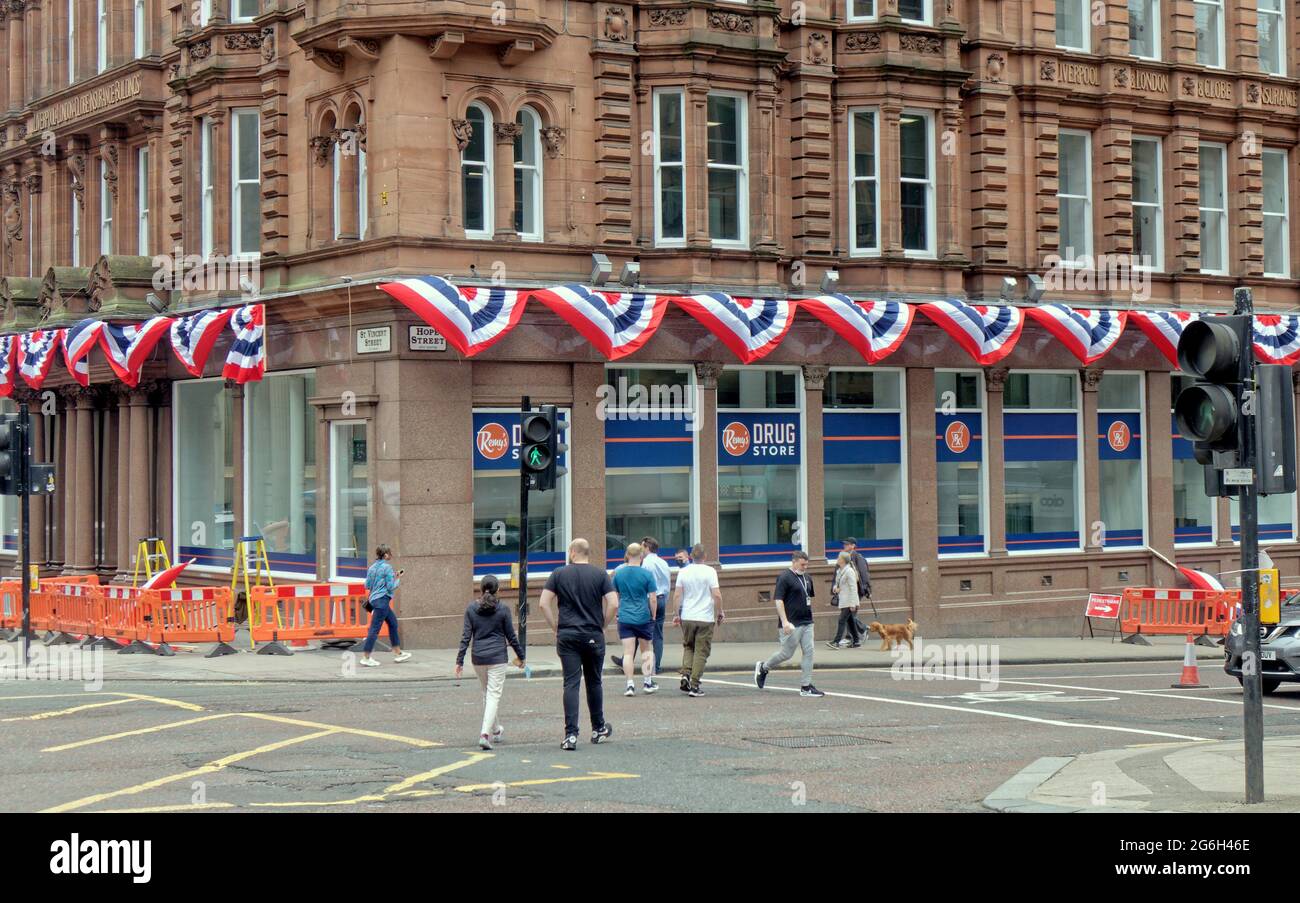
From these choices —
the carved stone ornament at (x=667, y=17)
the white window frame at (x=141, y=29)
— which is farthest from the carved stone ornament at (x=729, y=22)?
the white window frame at (x=141, y=29)

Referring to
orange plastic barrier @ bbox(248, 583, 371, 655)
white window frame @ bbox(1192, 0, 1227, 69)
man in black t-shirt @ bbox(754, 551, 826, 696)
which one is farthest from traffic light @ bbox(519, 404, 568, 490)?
white window frame @ bbox(1192, 0, 1227, 69)

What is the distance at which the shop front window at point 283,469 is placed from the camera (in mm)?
30031

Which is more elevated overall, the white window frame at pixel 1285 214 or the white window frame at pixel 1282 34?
the white window frame at pixel 1282 34

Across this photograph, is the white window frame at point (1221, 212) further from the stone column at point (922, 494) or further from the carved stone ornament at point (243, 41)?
the carved stone ornament at point (243, 41)

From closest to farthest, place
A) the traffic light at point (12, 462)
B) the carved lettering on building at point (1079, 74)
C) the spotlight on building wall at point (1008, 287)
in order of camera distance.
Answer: the traffic light at point (12, 462), the spotlight on building wall at point (1008, 287), the carved lettering on building at point (1079, 74)

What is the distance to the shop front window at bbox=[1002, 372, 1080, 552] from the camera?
33.8 meters

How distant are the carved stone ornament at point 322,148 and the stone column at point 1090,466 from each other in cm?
1549

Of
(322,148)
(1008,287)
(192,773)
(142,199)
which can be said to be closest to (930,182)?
(1008,287)

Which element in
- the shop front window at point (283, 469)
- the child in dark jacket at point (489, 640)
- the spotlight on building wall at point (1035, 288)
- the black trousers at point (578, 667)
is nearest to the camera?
the black trousers at point (578, 667)

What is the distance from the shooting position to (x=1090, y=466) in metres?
34.6

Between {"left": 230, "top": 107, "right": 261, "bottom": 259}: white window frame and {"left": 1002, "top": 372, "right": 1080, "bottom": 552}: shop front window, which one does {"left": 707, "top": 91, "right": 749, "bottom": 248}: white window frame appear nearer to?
{"left": 1002, "top": 372, "right": 1080, "bottom": 552}: shop front window
